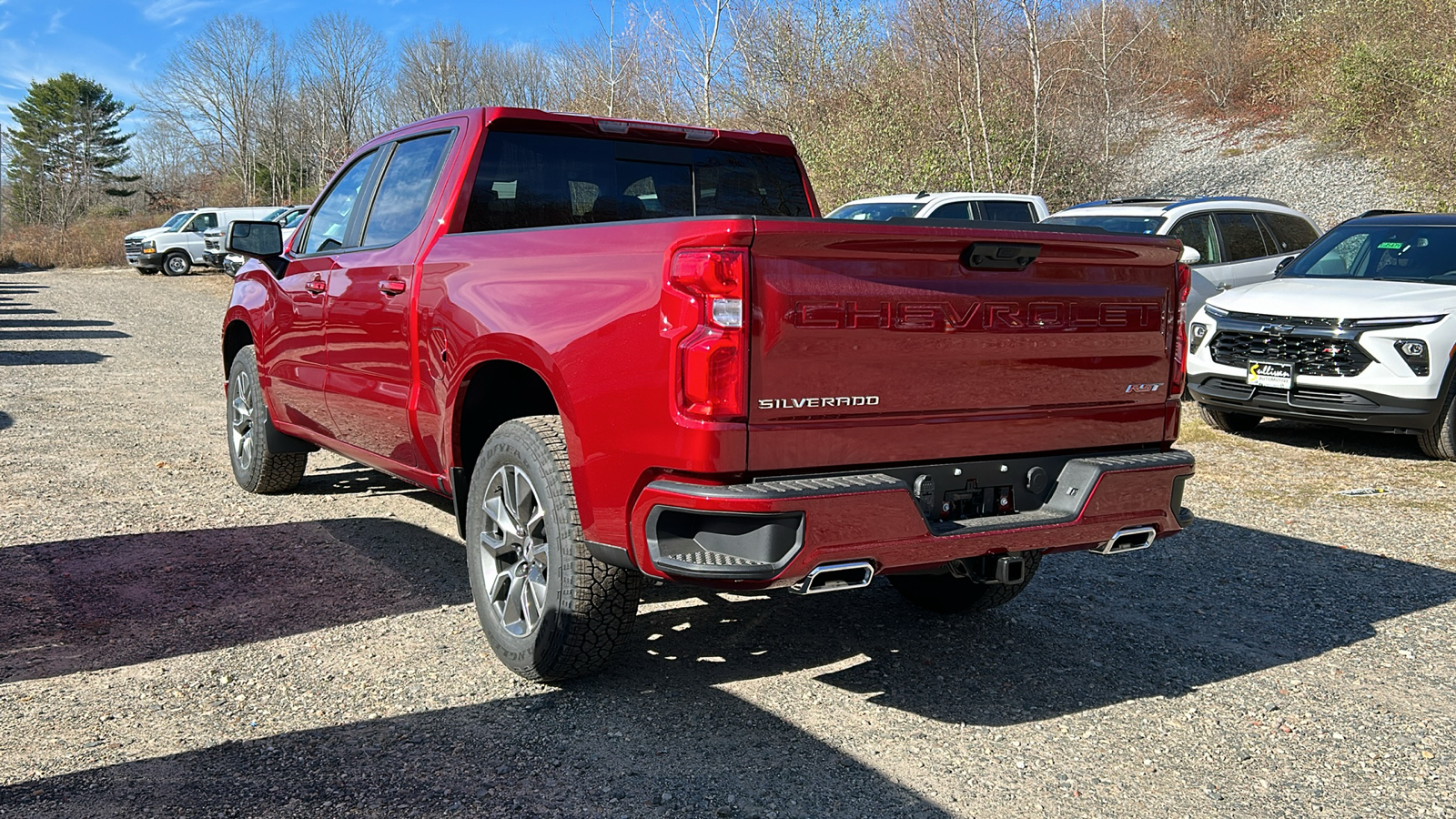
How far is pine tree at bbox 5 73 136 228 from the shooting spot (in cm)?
6272

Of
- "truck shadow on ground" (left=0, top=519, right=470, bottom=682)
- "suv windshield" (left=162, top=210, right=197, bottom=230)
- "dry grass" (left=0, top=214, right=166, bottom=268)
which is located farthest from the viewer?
"dry grass" (left=0, top=214, right=166, bottom=268)

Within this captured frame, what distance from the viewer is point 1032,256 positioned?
11.7 feet

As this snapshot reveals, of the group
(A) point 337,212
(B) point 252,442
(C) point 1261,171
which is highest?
(C) point 1261,171

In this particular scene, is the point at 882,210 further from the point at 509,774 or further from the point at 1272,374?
the point at 509,774

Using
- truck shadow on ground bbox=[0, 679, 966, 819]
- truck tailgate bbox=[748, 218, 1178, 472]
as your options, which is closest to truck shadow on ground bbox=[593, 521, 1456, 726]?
truck shadow on ground bbox=[0, 679, 966, 819]

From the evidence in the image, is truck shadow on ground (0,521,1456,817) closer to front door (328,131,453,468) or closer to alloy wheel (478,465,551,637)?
alloy wheel (478,465,551,637)

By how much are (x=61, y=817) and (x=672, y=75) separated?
1753 cm

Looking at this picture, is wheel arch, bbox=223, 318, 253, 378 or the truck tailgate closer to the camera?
the truck tailgate

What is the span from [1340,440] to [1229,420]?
825 millimetres

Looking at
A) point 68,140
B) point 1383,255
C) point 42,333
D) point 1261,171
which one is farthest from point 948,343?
point 68,140

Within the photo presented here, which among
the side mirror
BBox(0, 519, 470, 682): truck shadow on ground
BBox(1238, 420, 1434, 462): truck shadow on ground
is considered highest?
the side mirror

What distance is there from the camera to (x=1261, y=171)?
2839cm

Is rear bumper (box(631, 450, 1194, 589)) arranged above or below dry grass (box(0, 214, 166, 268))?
below

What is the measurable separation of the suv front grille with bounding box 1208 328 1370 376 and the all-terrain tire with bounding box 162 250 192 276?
3352 centimetres
